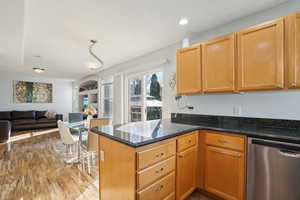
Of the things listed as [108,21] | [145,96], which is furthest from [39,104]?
[108,21]

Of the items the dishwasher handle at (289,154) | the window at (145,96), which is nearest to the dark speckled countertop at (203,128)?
the dishwasher handle at (289,154)

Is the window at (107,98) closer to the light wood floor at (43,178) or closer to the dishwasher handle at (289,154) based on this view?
the light wood floor at (43,178)

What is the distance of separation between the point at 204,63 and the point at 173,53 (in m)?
1.01

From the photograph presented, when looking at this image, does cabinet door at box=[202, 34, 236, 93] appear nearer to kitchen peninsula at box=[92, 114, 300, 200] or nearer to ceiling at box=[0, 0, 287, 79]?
ceiling at box=[0, 0, 287, 79]

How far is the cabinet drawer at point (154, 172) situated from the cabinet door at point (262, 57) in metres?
1.30

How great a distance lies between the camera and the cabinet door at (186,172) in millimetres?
1699

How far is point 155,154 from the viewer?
1397 mm

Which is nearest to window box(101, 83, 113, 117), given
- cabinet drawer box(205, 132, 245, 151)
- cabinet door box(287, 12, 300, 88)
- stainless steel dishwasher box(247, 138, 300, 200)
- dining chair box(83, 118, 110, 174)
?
dining chair box(83, 118, 110, 174)

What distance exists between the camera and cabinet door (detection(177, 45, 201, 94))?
7.40 feet

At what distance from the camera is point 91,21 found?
2.21 m

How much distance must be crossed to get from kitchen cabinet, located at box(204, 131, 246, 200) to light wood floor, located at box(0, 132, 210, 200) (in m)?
0.32

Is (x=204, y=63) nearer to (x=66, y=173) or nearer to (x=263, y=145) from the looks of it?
(x=263, y=145)

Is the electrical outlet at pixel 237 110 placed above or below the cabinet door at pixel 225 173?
above

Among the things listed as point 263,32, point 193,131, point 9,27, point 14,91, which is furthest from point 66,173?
point 14,91
